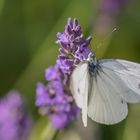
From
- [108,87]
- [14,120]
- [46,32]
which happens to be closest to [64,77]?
[108,87]

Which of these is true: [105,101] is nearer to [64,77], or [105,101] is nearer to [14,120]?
[64,77]

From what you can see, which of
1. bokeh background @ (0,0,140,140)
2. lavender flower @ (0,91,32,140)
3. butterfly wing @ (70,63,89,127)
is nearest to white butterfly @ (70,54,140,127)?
butterfly wing @ (70,63,89,127)

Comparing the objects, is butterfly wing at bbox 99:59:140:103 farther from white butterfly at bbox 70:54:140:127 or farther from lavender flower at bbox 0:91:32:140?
lavender flower at bbox 0:91:32:140

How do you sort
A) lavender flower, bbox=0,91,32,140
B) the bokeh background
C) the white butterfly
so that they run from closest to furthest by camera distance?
the white butterfly < lavender flower, bbox=0,91,32,140 < the bokeh background

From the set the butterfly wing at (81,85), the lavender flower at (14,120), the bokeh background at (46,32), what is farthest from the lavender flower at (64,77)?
the bokeh background at (46,32)

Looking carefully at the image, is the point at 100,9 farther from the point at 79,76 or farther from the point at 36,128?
the point at 79,76

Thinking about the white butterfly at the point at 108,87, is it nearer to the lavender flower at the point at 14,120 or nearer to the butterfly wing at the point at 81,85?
the butterfly wing at the point at 81,85
